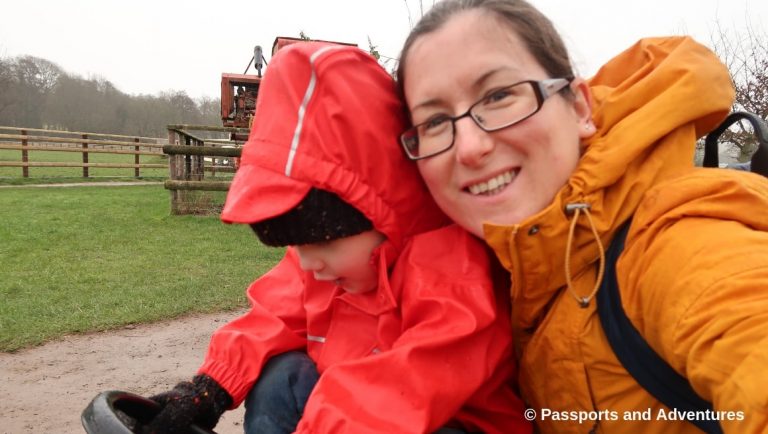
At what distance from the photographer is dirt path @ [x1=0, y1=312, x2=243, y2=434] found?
2705 millimetres

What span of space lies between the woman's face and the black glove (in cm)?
79

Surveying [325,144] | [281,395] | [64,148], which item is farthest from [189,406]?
[64,148]

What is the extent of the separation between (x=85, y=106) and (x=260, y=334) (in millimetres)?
56097

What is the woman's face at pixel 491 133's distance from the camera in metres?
1.11

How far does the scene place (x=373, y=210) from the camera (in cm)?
126

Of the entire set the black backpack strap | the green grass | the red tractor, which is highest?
the red tractor

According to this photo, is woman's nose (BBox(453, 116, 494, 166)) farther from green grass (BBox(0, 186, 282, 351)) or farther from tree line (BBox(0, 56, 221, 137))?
tree line (BBox(0, 56, 221, 137))

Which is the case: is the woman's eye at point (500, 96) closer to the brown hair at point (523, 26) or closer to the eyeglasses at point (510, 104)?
the eyeglasses at point (510, 104)

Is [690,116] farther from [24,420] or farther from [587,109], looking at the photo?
[24,420]

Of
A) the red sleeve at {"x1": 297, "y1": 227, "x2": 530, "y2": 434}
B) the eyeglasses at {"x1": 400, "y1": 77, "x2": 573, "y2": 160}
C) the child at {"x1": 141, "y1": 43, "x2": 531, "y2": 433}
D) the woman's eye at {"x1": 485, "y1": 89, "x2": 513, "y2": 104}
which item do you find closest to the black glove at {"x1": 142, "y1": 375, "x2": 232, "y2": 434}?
the child at {"x1": 141, "y1": 43, "x2": 531, "y2": 433}

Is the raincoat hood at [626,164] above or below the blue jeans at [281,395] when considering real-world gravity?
above

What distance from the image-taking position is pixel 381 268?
1.27 meters

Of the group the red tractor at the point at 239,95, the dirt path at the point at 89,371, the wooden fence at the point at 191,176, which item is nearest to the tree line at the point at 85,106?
the red tractor at the point at 239,95

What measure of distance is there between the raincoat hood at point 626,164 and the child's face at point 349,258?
310mm
